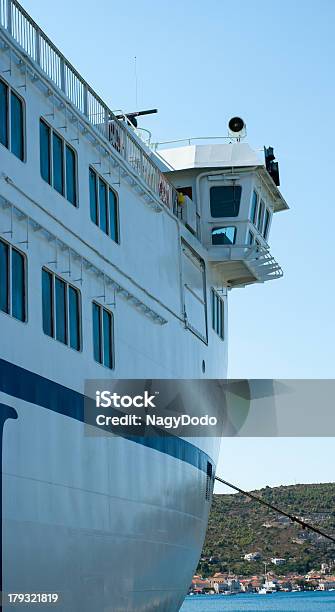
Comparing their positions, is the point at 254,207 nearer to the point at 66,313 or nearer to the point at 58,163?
the point at 58,163

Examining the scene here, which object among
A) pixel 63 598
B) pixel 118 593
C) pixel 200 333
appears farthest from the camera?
pixel 200 333

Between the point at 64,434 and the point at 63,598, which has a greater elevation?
the point at 64,434

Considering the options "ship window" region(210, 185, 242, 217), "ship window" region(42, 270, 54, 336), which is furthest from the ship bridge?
"ship window" region(42, 270, 54, 336)

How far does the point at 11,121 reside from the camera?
639 inches

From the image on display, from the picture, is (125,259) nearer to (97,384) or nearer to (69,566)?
(97,384)

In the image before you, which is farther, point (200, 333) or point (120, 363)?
point (200, 333)

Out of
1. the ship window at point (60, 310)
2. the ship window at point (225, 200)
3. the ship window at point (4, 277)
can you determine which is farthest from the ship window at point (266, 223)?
the ship window at point (4, 277)

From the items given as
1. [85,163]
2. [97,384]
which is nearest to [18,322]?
[97,384]

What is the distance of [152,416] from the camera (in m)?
21.8

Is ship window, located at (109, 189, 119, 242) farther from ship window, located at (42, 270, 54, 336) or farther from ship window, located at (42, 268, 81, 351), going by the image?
ship window, located at (42, 270, 54, 336)

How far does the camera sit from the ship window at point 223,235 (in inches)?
1118

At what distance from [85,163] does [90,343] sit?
321 cm

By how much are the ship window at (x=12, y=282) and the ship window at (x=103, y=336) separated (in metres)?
3.13

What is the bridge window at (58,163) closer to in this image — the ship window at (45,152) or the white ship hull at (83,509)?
the ship window at (45,152)
